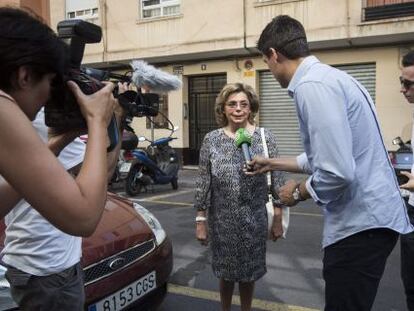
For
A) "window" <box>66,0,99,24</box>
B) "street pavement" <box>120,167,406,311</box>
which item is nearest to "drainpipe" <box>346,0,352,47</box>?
"street pavement" <box>120,167,406,311</box>

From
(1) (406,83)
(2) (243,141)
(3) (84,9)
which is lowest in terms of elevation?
(2) (243,141)

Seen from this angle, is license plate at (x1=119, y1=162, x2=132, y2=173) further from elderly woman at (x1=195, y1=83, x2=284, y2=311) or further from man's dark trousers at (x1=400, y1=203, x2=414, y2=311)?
man's dark trousers at (x1=400, y1=203, x2=414, y2=311)

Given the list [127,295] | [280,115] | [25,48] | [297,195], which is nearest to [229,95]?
[297,195]

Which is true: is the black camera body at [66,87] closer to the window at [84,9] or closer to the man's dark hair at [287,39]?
the man's dark hair at [287,39]

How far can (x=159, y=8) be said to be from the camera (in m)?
15.2

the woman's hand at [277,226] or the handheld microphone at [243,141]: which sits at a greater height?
the handheld microphone at [243,141]

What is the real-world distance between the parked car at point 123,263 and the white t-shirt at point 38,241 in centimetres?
47

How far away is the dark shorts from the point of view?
2.17m

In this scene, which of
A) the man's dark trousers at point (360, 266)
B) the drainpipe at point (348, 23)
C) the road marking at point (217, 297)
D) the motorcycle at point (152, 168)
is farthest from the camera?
the drainpipe at point (348, 23)

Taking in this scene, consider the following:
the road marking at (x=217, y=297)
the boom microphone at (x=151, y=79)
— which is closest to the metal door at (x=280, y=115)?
the road marking at (x=217, y=297)

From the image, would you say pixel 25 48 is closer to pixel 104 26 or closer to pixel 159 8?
pixel 159 8

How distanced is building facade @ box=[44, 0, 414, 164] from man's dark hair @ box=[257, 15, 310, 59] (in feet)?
32.2

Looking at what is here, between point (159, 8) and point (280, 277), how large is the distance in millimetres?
11954

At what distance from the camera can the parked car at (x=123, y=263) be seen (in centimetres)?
285
